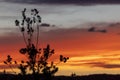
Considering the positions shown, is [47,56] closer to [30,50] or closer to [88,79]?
[30,50]

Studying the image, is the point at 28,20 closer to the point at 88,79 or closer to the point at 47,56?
the point at 47,56

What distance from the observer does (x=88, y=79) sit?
14875cm

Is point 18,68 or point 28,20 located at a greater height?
point 28,20

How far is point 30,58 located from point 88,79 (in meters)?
77.6

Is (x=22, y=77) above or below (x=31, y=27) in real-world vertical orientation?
below

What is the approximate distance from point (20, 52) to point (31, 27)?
11.8 feet

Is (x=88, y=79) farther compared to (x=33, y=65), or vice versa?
(x=88, y=79)

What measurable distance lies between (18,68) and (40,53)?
141 inches

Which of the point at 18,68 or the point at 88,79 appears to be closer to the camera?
the point at 18,68

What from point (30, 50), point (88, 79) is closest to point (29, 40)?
point (30, 50)

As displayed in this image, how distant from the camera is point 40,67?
236 ft

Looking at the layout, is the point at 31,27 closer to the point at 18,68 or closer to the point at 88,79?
the point at 18,68

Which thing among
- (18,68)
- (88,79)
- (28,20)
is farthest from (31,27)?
(88,79)

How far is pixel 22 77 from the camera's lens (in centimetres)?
7269
